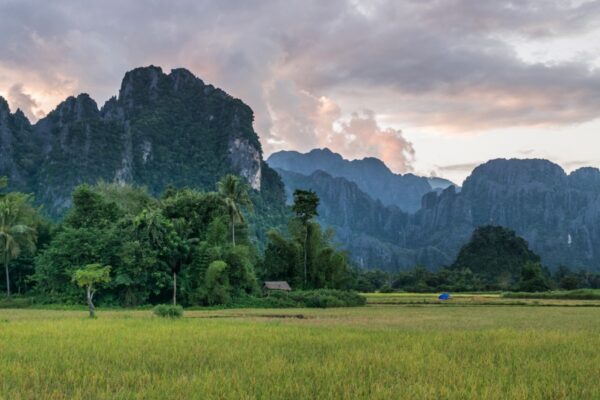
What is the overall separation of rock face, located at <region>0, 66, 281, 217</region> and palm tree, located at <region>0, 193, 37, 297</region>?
2837 inches

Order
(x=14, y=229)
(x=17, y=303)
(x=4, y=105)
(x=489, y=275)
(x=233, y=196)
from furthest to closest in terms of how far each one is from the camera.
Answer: (x=4, y=105), (x=489, y=275), (x=233, y=196), (x=14, y=229), (x=17, y=303)

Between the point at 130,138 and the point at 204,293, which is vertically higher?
the point at 130,138

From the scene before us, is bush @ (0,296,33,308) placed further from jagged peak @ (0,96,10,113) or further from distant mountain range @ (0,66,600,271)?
jagged peak @ (0,96,10,113)

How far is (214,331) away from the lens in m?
16.5

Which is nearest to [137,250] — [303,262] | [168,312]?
[168,312]

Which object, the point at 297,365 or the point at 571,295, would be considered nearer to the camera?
the point at 297,365

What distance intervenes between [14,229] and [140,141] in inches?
4446

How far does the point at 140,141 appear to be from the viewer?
152 meters

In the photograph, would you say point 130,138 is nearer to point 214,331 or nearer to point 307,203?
point 307,203

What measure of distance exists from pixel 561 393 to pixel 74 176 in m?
136

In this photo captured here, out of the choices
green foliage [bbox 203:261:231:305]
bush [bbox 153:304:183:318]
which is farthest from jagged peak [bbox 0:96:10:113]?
bush [bbox 153:304:183:318]

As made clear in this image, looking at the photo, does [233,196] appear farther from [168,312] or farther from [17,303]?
[168,312]

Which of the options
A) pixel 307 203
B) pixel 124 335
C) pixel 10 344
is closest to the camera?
pixel 10 344

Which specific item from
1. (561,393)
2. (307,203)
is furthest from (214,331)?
(307,203)
